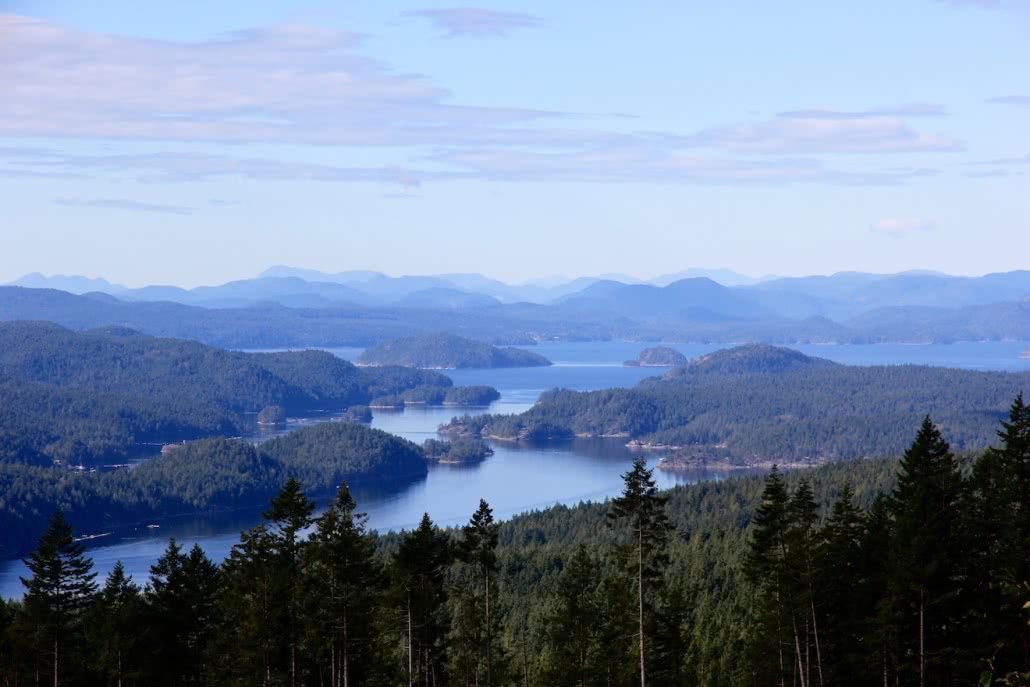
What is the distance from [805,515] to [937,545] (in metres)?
3.92

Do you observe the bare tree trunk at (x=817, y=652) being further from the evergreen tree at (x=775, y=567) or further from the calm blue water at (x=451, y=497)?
the calm blue water at (x=451, y=497)

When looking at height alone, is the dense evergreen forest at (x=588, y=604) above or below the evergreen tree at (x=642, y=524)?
below

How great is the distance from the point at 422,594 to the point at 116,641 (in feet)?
29.0

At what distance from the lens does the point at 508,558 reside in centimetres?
8719

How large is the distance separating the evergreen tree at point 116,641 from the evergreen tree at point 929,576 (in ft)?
64.2

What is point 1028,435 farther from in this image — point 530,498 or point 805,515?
point 530,498

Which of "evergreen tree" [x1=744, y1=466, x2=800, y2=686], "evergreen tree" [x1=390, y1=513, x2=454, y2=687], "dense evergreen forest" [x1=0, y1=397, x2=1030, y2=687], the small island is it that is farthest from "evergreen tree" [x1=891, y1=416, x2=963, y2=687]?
the small island

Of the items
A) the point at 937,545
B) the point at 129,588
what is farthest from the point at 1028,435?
the point at 129,588

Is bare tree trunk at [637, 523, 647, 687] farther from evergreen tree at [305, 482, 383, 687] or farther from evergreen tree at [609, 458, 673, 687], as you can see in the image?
evergreen tree at [305, 482, 383, 687]

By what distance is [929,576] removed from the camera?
1083 inches

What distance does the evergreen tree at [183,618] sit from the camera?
36.0 meters

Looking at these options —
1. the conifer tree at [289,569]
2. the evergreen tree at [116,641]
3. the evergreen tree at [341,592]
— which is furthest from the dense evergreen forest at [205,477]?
the evergreen tree at [341,592]

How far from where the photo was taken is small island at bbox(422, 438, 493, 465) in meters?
185

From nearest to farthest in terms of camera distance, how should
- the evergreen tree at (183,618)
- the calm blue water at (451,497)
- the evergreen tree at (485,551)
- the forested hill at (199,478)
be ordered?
1. the evergreen tree at (485,551)
2. the evergreen tree at (183,618)
3. the calm blue water at (451,497)
4. the forested hill at (199,478)
